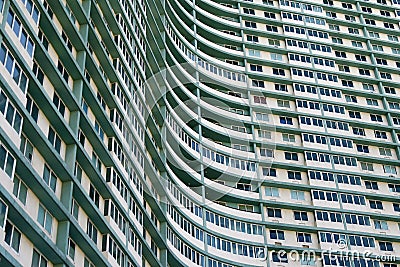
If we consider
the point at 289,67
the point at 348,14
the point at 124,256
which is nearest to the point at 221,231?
the point at 124,256

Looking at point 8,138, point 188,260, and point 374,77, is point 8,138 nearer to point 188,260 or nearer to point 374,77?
point 188,260

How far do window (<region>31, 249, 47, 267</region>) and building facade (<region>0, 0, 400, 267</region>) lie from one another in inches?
3.0

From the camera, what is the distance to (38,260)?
1248 inches

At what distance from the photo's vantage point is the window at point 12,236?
95.0ft

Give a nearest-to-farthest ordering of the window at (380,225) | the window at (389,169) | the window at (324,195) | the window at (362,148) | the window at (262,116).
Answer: the window at (324,195) < the window at (380,225) < the window at (262,116) < the window at (389,169) < the window at (362,148)

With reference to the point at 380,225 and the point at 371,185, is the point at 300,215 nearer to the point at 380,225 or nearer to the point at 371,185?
the point at 380,225

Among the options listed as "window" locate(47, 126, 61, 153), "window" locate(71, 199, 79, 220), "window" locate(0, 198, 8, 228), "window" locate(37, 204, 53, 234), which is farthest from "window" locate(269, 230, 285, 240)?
"window" locate(0, 198, 8, 228)

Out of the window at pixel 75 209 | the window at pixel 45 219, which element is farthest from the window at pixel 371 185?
the window at pixel 45 219

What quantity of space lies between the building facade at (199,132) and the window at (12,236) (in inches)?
5.1

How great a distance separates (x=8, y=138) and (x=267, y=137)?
157 ft

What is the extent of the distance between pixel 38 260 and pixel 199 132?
3703cm

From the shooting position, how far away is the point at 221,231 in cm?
6206

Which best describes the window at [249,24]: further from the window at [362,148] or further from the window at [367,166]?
the window at [367,166]

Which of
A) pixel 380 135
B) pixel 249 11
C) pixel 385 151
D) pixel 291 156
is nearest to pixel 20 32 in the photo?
pixel 291 156
